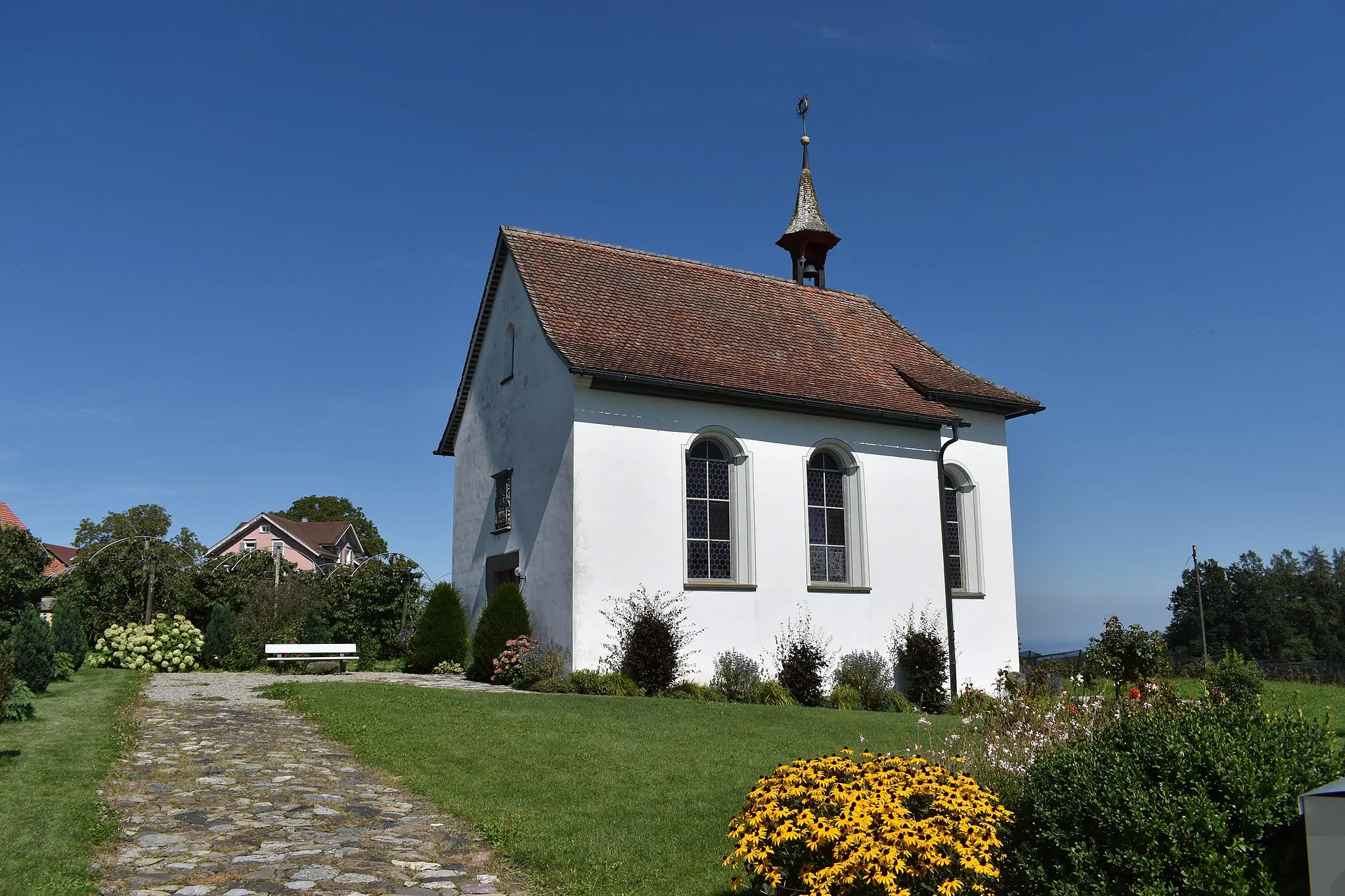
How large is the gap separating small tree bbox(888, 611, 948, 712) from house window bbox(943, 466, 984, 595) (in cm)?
235

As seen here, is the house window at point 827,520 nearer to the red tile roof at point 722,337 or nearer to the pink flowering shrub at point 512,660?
the red tile roof at point 722,337

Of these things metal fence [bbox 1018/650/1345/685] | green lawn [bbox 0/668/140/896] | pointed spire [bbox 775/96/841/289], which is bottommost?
metal fence [bbox 1018/650/1345/685]

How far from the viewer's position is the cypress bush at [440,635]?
2125cm

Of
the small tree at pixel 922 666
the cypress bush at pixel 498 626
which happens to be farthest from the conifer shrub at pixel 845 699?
the cypress bush at pixel 498 626

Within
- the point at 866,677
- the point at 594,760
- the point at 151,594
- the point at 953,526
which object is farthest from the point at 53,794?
the point at 151,594

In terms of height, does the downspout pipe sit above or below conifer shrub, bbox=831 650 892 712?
above

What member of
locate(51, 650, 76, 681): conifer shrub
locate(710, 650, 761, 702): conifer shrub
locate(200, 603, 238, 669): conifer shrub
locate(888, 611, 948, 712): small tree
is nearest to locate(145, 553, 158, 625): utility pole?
locate(200, 603, 238, 669): conifer shrub

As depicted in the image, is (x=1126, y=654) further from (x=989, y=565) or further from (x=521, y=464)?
(x=521, y=464)

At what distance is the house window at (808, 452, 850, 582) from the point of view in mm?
20180

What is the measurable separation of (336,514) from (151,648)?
189ft

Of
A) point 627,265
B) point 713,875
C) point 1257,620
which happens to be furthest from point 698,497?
point 1257,620

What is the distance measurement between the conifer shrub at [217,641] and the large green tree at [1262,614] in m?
59.0

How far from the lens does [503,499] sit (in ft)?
69.2

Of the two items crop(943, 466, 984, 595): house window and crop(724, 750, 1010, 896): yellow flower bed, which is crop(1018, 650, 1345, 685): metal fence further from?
crop(724, 750, 1010, 896): yellow flower bed
